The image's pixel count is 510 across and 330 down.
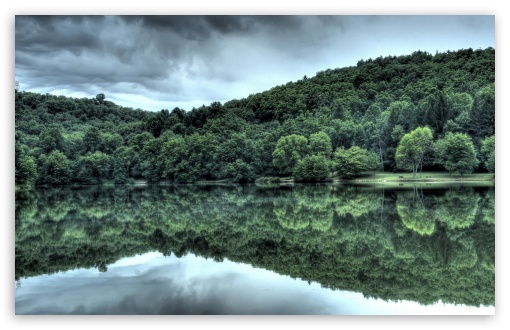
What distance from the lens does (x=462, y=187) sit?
11.5 meters

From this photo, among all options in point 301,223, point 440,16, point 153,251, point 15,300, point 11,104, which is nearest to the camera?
point 15,300

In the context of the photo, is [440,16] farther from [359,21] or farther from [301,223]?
[301,223]

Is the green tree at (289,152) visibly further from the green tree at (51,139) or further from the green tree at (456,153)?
the green tree at (51,139)

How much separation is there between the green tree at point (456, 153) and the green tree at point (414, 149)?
1.08ft

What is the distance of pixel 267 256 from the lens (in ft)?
27.8

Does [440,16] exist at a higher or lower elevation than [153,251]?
higher

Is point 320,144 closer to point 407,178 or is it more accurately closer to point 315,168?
point 315,168

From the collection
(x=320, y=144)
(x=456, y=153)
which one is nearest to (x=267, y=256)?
(x=456, y=153)

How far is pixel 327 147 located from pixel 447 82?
505 centimetres

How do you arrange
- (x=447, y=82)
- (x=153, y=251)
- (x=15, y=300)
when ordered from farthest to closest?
(x=447, y=82) < (x=153, y=251) < (x=15, y=300)

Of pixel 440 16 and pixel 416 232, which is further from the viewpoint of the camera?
pixel 416 232

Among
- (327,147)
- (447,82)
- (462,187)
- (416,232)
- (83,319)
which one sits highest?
(447,82)

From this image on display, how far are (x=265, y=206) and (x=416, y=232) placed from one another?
587 cm

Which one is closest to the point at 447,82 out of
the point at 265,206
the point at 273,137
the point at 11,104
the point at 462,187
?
the point at 462,187
